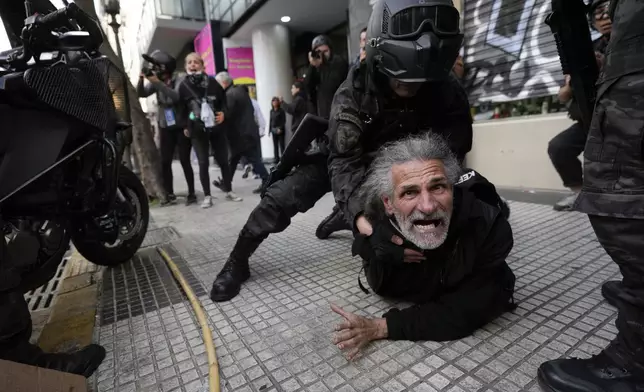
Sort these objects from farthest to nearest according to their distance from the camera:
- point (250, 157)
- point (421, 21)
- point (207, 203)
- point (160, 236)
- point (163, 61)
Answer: point (250, 157), point (207, 203), point (163, 61), point (160, 236), point (421, 21)

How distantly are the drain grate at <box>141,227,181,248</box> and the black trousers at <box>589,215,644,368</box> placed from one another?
3.40 metres

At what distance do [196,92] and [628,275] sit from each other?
5.18m

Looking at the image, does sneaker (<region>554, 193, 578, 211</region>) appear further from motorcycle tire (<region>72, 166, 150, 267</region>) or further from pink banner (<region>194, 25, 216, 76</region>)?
pink banner (<region>194, 25, 216, 76</region>)

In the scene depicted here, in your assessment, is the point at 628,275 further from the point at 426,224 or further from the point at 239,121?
the point at 239,121

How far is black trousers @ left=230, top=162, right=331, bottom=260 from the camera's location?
2299 millimetres

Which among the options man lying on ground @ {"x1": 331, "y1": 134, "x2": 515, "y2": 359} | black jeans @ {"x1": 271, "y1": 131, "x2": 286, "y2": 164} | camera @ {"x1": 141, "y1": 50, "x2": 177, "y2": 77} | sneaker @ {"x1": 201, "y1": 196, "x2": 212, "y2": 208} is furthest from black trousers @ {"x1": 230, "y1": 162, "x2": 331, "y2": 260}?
black jeans @ {"x1": 271, "y1": 131, "x2": 286, "y2": 164}

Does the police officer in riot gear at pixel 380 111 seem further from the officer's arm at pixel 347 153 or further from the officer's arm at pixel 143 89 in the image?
the officer's arm at pixel 143 89

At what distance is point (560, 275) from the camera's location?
7.38 ft

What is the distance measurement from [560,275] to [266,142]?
34.3 ft

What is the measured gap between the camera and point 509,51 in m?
4.86

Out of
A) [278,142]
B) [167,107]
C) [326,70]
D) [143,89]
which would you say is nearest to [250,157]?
[167,107]

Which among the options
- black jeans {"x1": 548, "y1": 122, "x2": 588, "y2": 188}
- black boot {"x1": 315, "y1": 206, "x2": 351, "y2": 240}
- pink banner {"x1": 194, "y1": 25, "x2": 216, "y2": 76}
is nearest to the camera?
black boot {"x1": 315, "y1": 206, "x2": 351, "y2": 240}

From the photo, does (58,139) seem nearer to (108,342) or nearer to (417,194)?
(108,342)

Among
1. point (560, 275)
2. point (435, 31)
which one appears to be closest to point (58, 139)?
point (435, 31)
